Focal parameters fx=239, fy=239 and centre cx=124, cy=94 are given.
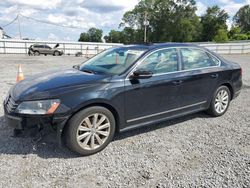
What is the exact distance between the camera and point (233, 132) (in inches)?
169

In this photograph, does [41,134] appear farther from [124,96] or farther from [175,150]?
[175,150]

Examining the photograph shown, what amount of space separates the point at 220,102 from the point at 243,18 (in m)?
102

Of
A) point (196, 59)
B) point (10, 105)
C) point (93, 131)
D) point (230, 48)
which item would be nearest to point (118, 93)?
Answer: point (93, 131)

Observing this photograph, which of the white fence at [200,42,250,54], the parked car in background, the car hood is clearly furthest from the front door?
the white fence at [200,42,250,54]

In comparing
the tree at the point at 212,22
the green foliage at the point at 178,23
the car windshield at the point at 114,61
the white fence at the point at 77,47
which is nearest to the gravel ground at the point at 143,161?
the car windshield at the point at 114,61

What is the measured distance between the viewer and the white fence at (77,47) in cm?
2936

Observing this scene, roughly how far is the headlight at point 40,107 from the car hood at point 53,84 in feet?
0.24

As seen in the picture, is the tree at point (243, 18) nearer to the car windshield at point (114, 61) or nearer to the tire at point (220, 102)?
the tire at point (220, 102)

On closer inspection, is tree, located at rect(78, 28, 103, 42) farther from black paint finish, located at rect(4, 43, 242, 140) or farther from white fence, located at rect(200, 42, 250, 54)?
black paint finish, located at rect(4, 43, 242, 140)

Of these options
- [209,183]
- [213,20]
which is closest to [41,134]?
[209,183]

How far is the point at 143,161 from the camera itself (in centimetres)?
328

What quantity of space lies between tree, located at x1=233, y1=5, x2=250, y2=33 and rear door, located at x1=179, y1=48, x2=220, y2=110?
3795 inches

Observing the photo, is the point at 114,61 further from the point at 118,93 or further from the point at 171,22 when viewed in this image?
the point at 171,22

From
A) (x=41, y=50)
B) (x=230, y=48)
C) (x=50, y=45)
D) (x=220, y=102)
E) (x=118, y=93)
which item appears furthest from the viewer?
(x=230, y=48)
